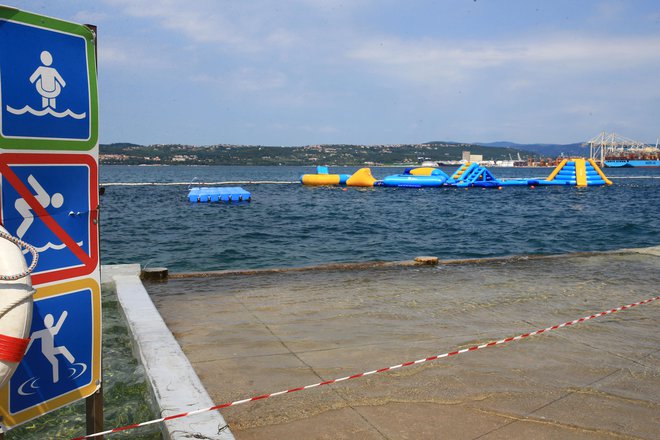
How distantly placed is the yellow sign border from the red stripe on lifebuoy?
51cm

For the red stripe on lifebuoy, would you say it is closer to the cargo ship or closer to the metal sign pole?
the metal sign pole

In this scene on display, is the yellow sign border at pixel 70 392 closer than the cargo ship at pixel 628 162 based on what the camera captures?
Yes

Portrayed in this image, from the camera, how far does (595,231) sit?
2325 centimetres

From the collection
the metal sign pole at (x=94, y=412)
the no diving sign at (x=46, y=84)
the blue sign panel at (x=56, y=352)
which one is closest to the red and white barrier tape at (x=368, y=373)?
the metal sign pole at (x=94, y=412)

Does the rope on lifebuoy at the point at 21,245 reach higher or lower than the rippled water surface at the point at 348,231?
higher

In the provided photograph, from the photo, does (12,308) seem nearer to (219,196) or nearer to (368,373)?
(368,373)

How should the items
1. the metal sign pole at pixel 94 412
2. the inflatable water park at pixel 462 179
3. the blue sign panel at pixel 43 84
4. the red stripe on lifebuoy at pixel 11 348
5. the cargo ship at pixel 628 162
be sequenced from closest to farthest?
the red stripe on lifebuoy at pixel 11 348, the blue sign panel at pixel 43 84, the metal sign pole at pixel 94 412, the inflatable water park at pixel 462 179, the cargo ship at pixel 628 162

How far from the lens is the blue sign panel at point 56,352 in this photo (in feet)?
7.98

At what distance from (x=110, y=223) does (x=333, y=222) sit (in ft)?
35.1

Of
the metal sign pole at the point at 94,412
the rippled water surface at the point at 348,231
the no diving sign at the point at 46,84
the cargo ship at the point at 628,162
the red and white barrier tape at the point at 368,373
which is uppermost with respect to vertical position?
the cargo ship at the point at 628,162

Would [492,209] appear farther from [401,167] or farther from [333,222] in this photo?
[401,167]

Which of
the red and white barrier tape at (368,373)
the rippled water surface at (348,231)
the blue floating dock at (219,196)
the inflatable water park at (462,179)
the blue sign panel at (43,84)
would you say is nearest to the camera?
the blue sign panel at (43,84)

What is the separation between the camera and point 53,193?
97.8 inches

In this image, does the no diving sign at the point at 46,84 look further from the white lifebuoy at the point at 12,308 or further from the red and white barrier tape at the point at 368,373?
the red and white barrier tape at the point at 368,373
